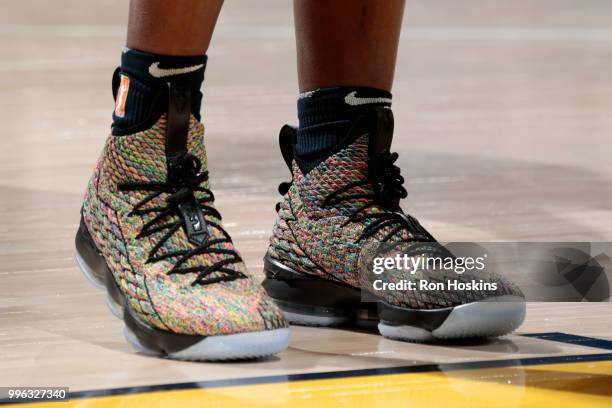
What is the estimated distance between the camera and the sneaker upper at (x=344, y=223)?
1232 mm

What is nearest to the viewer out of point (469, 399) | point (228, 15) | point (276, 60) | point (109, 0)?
point (469, 399)

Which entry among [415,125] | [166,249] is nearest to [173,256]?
[166,249]

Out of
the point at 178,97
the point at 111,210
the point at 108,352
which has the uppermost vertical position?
the point at 178,97

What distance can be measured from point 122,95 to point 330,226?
261 millimetres

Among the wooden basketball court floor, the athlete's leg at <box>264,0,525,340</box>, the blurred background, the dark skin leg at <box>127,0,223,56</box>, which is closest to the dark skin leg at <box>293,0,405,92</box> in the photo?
the athlete's leg at <box>264,0,525,340</box>

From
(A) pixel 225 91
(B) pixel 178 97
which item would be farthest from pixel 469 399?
(A) pixel 225 91

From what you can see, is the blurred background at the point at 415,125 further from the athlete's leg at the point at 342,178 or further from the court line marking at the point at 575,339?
the court line marking at the point at 575,339

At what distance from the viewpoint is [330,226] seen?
1269mm

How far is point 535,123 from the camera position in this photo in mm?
3139

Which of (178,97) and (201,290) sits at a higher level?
(178,97)

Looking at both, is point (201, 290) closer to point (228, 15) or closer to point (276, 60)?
point (276, 60)

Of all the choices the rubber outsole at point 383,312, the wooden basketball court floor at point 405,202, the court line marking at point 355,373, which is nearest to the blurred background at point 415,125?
the wooden basketball court floor at point 405,202

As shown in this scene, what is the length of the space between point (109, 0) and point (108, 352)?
708cm

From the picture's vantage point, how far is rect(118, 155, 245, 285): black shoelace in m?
1.13
